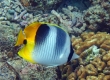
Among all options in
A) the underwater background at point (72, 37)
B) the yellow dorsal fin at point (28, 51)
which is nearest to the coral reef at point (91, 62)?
the underwater background at point (72, 37)

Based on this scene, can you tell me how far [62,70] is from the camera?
4.46 meters

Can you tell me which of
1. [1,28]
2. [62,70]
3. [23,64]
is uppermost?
[1,28]

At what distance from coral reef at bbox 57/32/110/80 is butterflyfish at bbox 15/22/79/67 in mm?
2064

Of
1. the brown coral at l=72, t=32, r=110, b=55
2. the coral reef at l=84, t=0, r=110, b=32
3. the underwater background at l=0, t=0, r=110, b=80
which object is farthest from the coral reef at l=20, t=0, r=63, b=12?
the brown coral at l=72, t=32, r=110, b=55

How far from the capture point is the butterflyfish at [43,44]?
2.02 m

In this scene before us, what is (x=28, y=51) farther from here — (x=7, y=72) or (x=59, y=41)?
(x=7, y=72)

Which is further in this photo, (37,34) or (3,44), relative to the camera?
(3,44)

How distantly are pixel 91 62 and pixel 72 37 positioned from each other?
123 centimetres

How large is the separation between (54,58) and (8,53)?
6.62 feet

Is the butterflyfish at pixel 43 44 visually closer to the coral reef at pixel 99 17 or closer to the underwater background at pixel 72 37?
the underwater background at pixel 72 37

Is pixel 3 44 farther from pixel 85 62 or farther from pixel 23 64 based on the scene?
pixel 85 62

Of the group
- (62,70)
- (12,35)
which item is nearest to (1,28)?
(12,35)

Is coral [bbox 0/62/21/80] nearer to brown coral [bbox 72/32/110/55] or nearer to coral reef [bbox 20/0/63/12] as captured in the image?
brown coral [bbox 72/32/110/55]

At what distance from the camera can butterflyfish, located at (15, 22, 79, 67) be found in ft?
6.62
